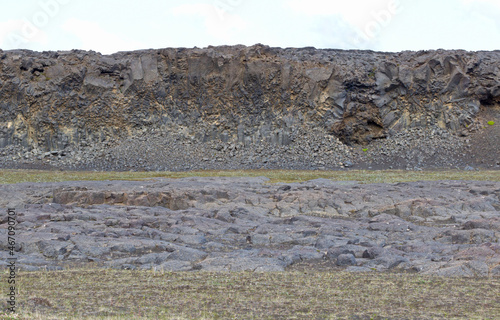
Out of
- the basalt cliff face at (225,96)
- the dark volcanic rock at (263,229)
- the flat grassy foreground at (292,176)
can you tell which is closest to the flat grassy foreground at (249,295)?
the dark volcanic rock at (263,229)

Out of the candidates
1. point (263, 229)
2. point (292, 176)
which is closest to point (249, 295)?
point (263, 229)

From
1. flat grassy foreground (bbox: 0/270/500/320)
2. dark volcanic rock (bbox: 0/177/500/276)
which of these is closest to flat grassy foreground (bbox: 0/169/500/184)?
dark volcanic rock (bbox: 0/177/500/276)

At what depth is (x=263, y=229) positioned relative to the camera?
74.9ft

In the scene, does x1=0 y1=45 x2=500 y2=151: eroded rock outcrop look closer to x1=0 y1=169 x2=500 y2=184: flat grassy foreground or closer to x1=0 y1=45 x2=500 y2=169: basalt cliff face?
x1=0 y1=45 x2=500 y2=169: basalt cliff face

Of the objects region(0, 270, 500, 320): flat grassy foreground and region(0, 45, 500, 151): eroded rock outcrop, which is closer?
region(0, 270, 500, 320): flat grassy foreground

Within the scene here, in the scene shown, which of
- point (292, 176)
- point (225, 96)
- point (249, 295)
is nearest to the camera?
point (249, 295)

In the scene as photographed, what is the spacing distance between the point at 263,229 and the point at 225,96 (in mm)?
58485

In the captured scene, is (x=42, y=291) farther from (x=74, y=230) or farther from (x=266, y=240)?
(x=266, y=240)

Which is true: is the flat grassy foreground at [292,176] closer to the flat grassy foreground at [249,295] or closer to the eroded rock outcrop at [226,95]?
the eroded rock outcrop at [226,95]

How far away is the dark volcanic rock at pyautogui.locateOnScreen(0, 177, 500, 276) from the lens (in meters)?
16.5

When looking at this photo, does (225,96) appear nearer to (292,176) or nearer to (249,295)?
(292,176)

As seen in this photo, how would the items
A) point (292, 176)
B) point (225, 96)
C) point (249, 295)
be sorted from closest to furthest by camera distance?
1. point (249, 295)
2. point (292, 176)
3. point (225, 96)

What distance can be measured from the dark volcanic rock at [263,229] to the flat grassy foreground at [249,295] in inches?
53.6

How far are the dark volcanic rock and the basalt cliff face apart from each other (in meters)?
43.7
